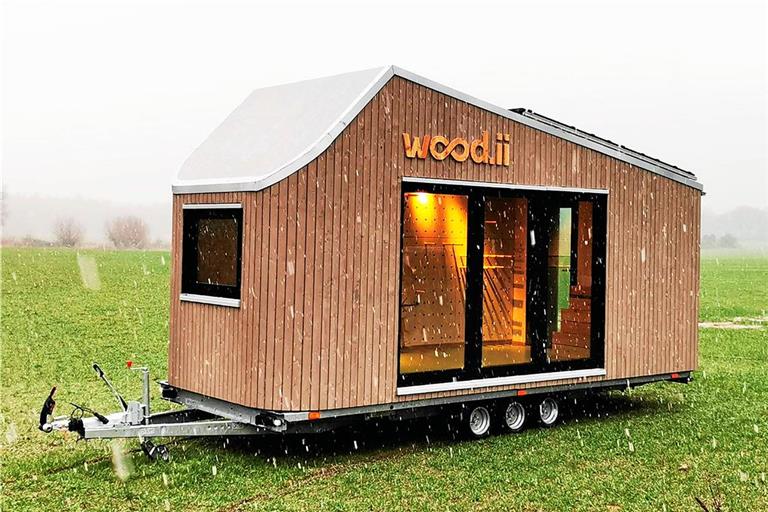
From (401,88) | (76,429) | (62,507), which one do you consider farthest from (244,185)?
(62,507)

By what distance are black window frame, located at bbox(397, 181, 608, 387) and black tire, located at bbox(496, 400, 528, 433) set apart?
0.39 meters

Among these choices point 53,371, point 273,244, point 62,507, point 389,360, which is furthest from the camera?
point 53,371

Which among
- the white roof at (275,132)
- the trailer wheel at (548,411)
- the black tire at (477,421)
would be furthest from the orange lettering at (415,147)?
the trailer wheel at (548,411)

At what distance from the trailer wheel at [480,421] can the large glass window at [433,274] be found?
186cm

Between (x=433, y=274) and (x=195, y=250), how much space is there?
4096 mm

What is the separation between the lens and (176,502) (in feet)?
30.0

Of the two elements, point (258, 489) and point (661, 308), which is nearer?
point (258, 489)

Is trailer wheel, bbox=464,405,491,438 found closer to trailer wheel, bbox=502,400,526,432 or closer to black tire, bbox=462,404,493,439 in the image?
black tire, bbox=462,404,493,439

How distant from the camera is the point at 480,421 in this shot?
38.8ft

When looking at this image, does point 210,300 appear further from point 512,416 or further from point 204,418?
point 512,416

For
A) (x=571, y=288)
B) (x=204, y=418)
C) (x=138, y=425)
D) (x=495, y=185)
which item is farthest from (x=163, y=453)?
(x=571, y=288)

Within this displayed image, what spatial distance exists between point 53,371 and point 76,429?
8548 mm

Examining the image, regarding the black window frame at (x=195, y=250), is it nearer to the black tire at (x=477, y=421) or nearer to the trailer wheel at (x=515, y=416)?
the black tire at (x=477, y=421)

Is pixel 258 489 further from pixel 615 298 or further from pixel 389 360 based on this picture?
pixel 615 298
